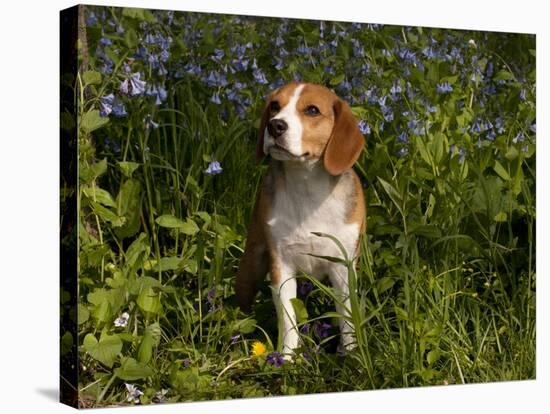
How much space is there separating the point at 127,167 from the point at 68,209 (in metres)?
0.43

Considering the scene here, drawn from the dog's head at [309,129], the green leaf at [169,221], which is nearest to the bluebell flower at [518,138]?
the dog's head at [309,129]

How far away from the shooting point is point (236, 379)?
5.45m

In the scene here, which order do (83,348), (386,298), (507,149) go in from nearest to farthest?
(83,348)
(386,298)
(507,149)

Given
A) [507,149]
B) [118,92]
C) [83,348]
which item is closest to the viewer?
[83,348]

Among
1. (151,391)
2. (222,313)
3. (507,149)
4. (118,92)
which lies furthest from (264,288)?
(507,149)

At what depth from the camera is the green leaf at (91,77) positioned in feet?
16.6

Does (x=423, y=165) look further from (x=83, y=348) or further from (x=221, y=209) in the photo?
(x=83, y=348)

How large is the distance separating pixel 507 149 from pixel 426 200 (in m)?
0.58

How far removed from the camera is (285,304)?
217 inches

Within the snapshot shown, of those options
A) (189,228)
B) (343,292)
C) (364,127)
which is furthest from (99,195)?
(364,127)

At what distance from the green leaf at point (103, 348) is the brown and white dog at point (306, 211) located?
79cm

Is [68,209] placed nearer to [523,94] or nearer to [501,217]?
[501,217]

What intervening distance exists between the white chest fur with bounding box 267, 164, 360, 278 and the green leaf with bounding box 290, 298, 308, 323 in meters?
0.15

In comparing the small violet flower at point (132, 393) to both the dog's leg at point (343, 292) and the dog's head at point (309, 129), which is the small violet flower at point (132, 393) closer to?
the dog's leg at point (343, 292)
